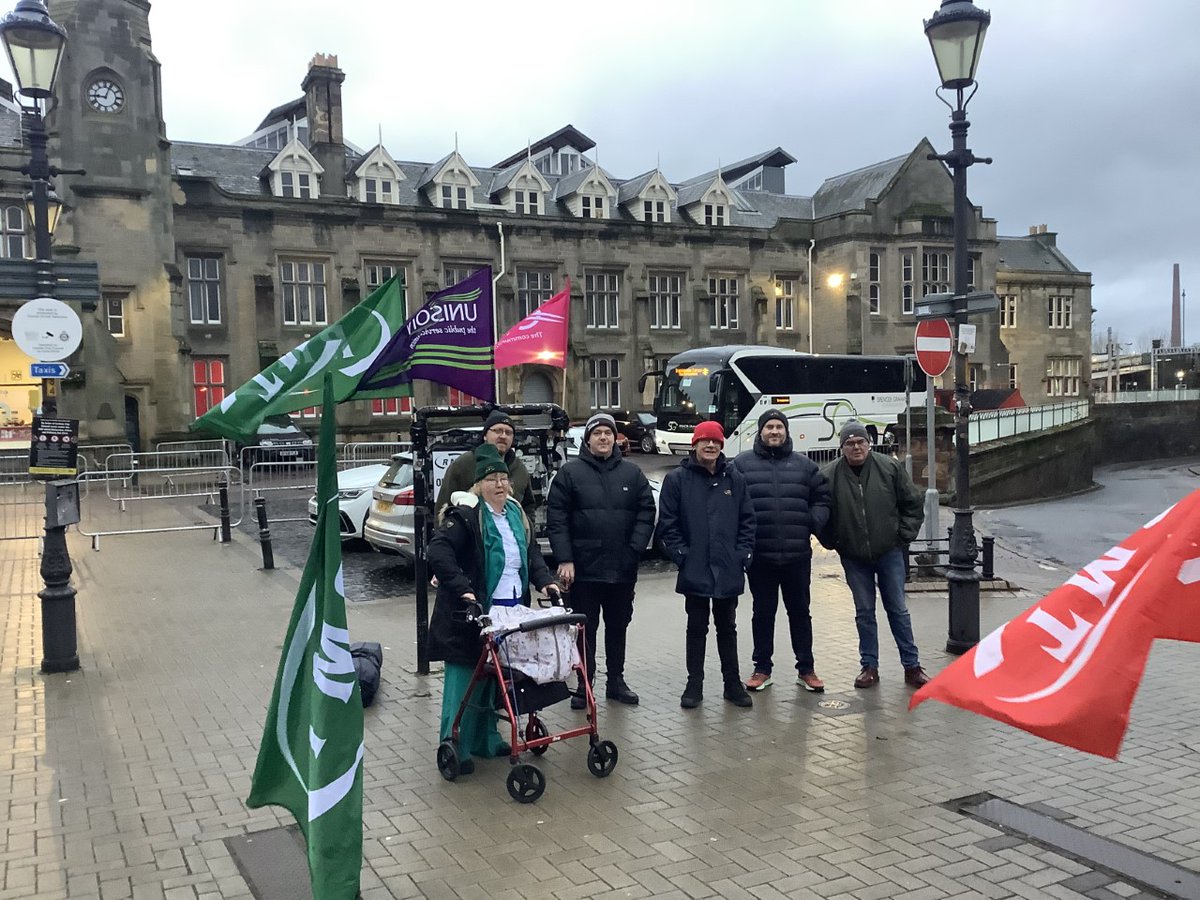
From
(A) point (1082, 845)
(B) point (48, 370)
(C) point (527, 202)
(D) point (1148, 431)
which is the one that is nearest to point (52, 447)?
(B) point (48, 370)

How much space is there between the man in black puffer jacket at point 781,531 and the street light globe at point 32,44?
6714 mm

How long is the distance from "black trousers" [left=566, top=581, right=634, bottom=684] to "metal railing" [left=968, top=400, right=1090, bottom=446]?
18.9 metres

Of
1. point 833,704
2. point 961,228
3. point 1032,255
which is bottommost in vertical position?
point 833,704

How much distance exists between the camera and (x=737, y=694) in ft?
23.9

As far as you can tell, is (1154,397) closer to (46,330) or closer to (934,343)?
(934,343)

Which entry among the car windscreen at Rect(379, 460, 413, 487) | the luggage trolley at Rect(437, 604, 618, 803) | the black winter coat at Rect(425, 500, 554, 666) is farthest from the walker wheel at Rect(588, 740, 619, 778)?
the car windscreen at Rect(379, 460, 413, 487)

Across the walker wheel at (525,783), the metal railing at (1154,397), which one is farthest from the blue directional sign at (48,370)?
the metal railing at (1154,397)

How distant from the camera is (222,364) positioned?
115 feet

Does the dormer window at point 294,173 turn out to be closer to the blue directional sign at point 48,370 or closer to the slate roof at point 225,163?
the slate roof at point 225,163

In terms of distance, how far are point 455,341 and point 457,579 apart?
2550 mm

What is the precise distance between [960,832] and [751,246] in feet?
136

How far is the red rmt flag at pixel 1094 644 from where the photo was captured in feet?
9.57

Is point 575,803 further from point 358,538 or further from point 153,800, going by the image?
point 358,538

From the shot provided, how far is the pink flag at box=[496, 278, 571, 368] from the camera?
46.0 ft
